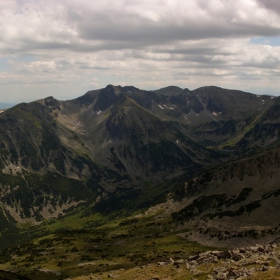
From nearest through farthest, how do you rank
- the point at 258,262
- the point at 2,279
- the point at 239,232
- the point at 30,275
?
1. the point at 258,262
2. the point at 2,279
3. the point at 30,275
4. the point at 239,232

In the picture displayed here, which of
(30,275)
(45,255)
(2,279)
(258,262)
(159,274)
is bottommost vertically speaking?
(45,255)

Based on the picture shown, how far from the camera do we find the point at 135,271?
314 ft

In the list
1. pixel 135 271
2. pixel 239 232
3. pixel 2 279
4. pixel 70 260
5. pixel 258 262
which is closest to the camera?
pixel 258 262

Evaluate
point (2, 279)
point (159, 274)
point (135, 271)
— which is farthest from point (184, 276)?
point (2, 279)

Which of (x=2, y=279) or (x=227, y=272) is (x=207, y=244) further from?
(x=227, y=272)

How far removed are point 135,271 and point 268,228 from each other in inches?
4388

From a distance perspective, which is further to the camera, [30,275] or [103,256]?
[103,256]

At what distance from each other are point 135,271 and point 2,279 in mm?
44555

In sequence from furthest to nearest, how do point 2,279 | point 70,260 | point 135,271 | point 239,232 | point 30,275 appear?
point 239,232 → point 70,260 → point 30,275 → point 2,279 → point 135,271

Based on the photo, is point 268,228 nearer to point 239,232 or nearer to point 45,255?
point 239,232

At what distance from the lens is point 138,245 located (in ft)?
643

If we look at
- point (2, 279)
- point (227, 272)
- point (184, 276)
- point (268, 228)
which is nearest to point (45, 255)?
point (2, 279)

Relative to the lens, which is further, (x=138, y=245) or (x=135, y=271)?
(x=138, y=245)

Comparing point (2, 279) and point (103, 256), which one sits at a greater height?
point (2, 279)
